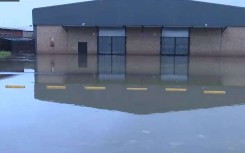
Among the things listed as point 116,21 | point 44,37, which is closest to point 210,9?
point 116,21

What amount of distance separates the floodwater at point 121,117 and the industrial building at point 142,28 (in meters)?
23.9

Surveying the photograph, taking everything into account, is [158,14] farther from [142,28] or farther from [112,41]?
[112,41]

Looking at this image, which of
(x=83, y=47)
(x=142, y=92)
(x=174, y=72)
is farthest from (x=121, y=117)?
(x=83, y=47)

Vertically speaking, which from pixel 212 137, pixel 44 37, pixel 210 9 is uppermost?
pixel 210 9

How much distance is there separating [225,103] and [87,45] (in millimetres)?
A: 29533

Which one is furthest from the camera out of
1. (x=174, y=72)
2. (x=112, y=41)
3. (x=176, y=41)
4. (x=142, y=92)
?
(x=112, y=41)

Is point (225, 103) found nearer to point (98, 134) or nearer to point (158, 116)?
point (158, 116)

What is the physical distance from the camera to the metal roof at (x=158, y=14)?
37.6m

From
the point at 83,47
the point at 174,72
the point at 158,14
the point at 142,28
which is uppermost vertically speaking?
the point at 158,14

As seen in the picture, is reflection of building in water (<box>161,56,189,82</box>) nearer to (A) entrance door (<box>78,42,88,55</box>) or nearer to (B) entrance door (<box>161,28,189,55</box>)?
(B) entrance door (<box>161,28,189,55</box>)

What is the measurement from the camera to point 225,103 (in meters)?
10.4

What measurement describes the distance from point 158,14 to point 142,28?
81.8 inches

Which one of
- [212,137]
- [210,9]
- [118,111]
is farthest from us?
[210,9]

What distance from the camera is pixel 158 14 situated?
124ft
